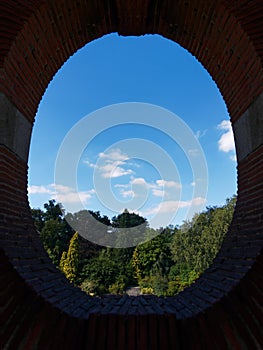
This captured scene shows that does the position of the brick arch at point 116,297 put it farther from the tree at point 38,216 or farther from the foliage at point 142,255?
the tree at point 38,216

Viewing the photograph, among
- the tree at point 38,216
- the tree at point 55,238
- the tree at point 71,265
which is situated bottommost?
the tree at point 71,265

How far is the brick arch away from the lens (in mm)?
1800

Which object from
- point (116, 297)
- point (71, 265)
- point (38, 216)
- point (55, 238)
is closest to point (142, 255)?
point (71, 265)

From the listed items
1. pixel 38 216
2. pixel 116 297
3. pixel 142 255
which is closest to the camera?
pixel 116 297

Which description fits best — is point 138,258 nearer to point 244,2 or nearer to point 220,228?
point 220,228

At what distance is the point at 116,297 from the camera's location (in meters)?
2.83

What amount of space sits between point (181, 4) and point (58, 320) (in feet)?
12.4

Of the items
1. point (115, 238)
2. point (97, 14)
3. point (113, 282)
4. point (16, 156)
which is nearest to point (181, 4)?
point (97, 14)

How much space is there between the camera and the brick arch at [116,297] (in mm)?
1800

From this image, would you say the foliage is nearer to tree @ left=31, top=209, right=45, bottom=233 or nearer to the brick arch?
tree @ left=31, top=209, right=45, bottom=233

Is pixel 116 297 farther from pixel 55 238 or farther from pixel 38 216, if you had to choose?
pixel 38 216

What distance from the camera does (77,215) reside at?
121 ft

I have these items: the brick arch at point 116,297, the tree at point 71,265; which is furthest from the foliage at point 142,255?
the brick arch at point 116,297

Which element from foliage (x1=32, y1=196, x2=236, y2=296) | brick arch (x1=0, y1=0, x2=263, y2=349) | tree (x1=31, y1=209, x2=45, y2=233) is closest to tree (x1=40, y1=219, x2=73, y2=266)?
foliage (x1=32, y1=196, x2=236, y2=296)
